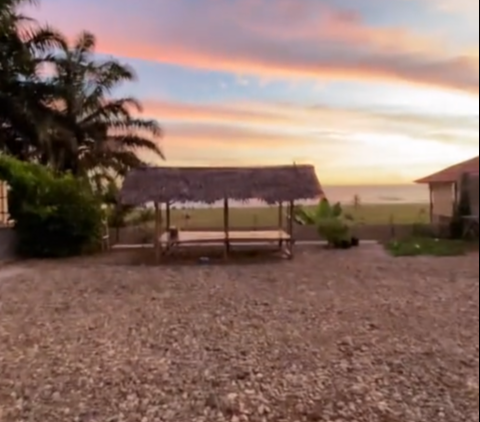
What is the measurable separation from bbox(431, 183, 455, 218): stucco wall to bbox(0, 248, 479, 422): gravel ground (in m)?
0.07

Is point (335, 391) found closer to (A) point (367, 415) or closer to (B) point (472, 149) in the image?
(A) point (367, 415)

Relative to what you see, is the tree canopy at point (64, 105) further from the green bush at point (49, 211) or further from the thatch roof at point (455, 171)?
the thatch roof at point (455, 171)

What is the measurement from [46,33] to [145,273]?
2681 millimetres

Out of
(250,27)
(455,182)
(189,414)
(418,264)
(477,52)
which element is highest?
(250,27)

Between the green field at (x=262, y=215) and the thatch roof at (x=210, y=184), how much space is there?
0.05 meters

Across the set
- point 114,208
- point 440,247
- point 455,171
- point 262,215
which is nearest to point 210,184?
point 262,215

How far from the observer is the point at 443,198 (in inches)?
28.3

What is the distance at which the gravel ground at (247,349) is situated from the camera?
140cm

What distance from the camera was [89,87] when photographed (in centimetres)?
124

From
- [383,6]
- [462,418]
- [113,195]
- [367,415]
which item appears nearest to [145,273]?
[113,195]

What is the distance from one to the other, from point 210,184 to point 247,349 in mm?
654

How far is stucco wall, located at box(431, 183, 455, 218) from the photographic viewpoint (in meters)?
0.70

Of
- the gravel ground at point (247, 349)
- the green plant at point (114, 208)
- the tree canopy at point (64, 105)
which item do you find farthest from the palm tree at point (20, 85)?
the gravel ground at point (247, 349)

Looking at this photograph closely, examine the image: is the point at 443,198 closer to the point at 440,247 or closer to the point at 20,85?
the point at 440,247
